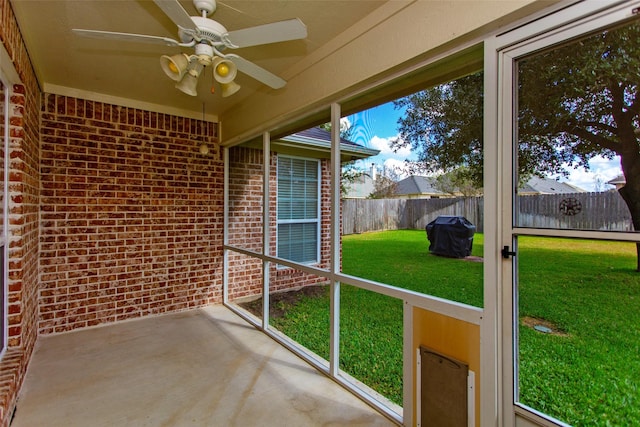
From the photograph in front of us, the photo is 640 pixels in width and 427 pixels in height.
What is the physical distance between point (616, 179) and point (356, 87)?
5.40 feet

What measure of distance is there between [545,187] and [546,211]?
117 mm

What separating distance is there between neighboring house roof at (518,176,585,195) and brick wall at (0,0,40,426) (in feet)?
9.99

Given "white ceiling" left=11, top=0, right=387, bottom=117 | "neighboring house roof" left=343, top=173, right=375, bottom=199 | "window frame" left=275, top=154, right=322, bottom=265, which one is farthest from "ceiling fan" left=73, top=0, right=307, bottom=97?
"window frame" left=275, top=154, right=322, bottom=265

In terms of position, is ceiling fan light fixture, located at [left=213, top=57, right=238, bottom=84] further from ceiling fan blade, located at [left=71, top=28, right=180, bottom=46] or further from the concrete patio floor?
the concrete patio floor

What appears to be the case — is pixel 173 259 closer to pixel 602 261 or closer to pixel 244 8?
pixel 244 8

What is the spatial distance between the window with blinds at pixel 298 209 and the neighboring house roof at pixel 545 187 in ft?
11.2

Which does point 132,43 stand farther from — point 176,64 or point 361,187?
point 361,187

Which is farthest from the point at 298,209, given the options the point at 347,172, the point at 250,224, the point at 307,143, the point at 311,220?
the point at 347,172

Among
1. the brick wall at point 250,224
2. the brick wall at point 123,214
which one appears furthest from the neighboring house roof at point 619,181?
the brick wall at point 123,214

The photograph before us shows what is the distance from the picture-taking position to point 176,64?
72.4 inches

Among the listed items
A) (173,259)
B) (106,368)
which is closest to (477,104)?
(106,368)

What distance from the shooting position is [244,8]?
2.13 meters

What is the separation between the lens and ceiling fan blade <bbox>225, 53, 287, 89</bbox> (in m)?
1.95

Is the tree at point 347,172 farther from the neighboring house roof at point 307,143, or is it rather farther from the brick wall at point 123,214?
the brick wall at point 123,214
